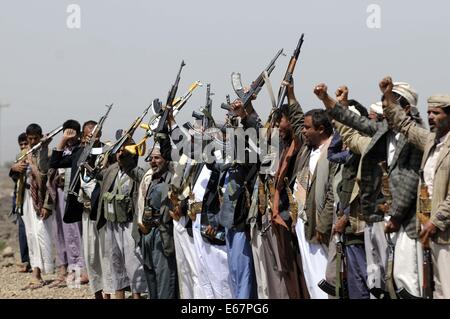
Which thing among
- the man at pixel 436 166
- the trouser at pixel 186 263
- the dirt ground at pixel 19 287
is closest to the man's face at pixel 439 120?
the man at pixel 436 166

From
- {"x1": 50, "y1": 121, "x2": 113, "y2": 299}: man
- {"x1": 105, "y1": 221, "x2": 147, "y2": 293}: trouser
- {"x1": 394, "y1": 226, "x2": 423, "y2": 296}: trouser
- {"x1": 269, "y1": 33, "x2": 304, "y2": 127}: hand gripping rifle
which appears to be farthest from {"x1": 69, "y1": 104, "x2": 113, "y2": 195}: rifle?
{"x1": 394, "y1": 226, "x2": 423, "y2": 296}: trouser

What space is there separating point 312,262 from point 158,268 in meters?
2.20

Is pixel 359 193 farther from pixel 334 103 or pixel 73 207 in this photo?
pixel 73 207

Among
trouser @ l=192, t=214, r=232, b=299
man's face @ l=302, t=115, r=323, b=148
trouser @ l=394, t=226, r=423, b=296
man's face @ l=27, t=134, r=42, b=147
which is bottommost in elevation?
trouser @ l=192, t=214, r=232, b=299

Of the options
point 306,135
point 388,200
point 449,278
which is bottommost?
point 449,278

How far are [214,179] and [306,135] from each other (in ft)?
4.42

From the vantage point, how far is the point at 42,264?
1312 cm

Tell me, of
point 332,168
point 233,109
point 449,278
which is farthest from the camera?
point 233,109

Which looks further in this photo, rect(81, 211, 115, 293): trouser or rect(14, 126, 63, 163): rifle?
rect(14, 126, 63, 163): rifle

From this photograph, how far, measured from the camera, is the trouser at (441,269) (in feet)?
20.9

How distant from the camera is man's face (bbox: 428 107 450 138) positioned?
6.49m

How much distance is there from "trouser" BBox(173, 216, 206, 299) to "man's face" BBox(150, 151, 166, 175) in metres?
0.62

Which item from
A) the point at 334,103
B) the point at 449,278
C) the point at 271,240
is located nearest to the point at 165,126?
→ the point at 271,240

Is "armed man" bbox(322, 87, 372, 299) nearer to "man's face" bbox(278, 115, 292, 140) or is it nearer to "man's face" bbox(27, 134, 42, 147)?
"man's face" bbox(278, 115, 292, 140)
